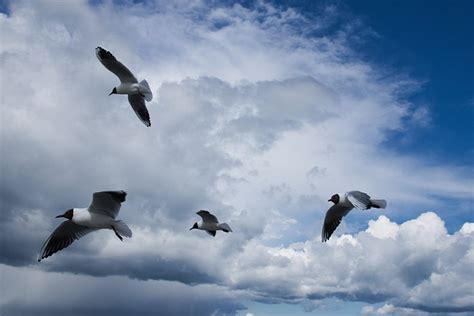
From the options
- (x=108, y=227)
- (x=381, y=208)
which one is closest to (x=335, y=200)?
(x=381, y=208)

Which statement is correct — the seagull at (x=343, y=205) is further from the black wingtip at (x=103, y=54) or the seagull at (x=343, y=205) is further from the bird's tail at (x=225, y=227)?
the black wingtip at (x=103, y=54)

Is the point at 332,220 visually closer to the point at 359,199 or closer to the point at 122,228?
the point at 359,199

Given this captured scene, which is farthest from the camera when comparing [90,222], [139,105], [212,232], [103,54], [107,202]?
[212,232]

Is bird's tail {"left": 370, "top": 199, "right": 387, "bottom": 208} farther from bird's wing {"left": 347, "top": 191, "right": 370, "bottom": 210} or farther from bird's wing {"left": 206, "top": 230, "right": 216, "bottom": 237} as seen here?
bird's wing {"left": 206, "top": 230, "right": 216, "bottom": 237}

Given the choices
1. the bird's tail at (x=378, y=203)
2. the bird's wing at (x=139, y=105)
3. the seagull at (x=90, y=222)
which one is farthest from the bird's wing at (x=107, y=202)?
the bird's tail at (x=378, y=203)

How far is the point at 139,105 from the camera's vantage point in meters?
26.0

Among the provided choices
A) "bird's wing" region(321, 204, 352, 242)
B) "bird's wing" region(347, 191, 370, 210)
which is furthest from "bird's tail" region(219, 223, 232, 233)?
"bird's wing" region(347, 191, 370, 210)

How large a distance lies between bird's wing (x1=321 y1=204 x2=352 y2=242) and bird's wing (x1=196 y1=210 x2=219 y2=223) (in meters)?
7.01

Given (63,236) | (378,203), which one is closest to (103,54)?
(63,236)

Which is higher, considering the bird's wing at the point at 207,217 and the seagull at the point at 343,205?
the bird's wing at the point at 207,217

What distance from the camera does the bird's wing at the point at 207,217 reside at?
29197mm

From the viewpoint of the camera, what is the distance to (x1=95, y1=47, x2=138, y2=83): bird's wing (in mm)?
24359

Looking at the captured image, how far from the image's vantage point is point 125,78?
25406 mm

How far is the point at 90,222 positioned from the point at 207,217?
11.2 m
